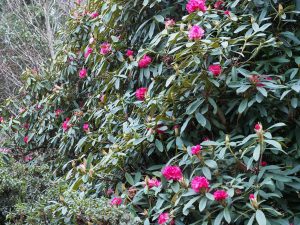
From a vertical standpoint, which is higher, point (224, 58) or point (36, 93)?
point (224, 58)

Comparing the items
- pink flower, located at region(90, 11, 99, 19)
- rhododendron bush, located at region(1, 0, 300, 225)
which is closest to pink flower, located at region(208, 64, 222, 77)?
rhododendron bush, located at region(1, 0, 300, 225)

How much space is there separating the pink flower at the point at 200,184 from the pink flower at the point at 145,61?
1102mm

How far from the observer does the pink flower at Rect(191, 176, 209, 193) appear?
1955 mm

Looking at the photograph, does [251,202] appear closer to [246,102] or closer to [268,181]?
[268,181]

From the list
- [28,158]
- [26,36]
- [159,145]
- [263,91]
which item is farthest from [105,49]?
[26,36]

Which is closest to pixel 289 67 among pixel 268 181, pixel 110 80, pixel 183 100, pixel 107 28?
pixel 183 100

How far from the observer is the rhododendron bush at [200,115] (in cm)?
204

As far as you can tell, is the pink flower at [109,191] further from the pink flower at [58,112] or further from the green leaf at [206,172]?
the pink flower at [58,112]

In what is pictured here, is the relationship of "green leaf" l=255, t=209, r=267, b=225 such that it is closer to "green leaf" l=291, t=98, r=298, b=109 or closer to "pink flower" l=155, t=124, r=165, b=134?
"green leaf" l=291, t=98, r=298, b=109

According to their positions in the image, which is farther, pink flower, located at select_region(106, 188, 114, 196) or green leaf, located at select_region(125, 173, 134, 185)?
pink flower, located at select_region(106, 188, 114, 196)

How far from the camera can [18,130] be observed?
4.25 meters

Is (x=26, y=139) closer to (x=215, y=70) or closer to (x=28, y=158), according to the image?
(x=28, y=158)

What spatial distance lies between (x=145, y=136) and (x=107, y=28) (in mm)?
1275

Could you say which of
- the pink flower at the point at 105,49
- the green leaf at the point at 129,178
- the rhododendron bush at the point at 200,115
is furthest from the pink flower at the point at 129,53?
the green leaf at the point at 129,178
